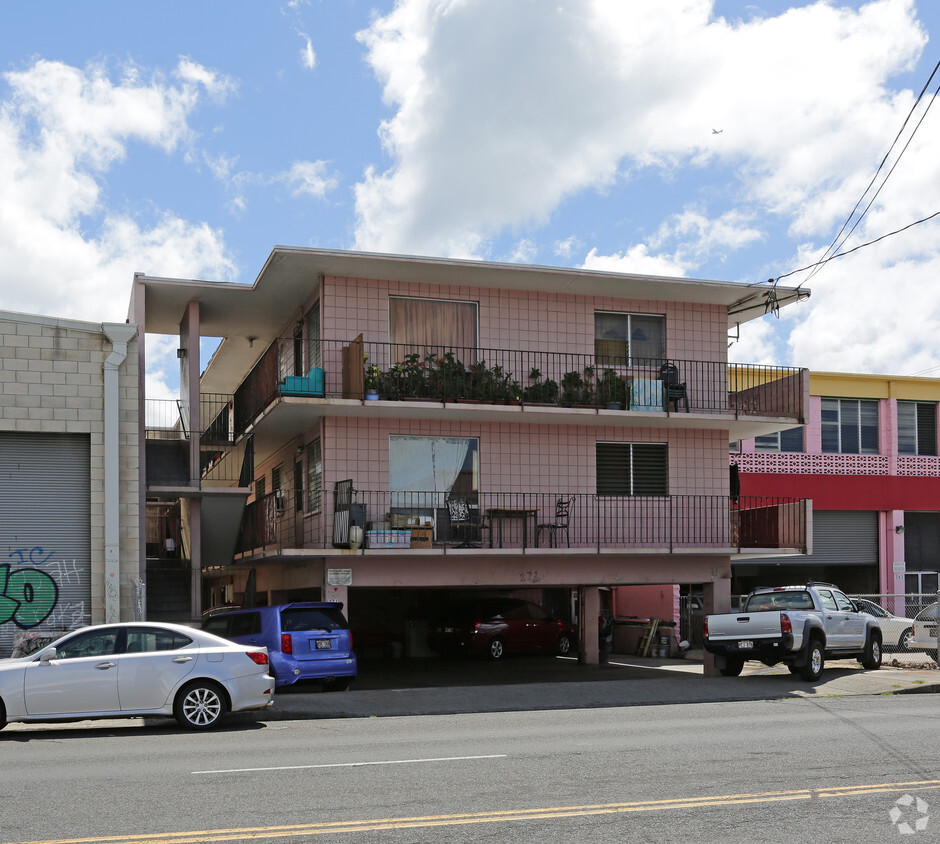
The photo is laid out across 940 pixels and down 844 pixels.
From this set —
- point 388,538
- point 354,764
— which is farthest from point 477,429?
point 354,764

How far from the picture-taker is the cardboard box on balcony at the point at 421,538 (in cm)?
2127

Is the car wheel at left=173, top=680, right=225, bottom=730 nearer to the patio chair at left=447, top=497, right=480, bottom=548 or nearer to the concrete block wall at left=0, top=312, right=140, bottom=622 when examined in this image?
the concrete block wall at left=0, top=312, right=140, bottom=622

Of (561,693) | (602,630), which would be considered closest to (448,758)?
(561,693)

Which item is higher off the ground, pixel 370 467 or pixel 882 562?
pixel 370 467

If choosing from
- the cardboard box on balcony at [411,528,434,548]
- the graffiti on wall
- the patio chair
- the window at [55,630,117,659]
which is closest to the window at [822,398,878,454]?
the patio chair

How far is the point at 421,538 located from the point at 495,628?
8.11 meters

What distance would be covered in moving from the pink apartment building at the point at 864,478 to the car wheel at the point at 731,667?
41.2ft

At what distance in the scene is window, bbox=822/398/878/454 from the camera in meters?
34.8

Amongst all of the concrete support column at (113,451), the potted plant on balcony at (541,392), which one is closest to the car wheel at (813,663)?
the potted plant on balcony at (541,392)

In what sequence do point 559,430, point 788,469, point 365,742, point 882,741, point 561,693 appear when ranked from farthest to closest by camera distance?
point 788,469 < point 559,430 < point 561,693 < point 365,742 < point 882,741

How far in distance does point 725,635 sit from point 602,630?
386 inches

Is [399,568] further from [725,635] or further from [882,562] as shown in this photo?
[882,562]

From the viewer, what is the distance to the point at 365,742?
12.4 m

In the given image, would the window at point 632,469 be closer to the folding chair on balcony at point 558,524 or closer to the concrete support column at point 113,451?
the folding chair on balcony at point 558,524
